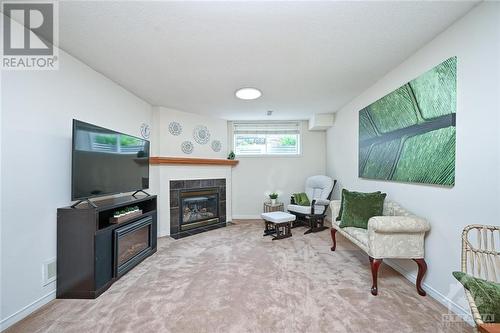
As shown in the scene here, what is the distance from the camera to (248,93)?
3146mm

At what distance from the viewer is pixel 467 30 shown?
5.20ft

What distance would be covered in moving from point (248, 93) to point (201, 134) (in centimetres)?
166

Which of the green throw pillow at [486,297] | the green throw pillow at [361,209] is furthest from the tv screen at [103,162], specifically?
the green throw pillow at [486,297]

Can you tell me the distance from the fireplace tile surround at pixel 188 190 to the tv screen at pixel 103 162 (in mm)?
1071

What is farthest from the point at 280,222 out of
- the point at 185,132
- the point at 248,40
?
the point at 248,40

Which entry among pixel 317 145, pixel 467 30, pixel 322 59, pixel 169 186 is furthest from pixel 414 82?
pixel 169 186

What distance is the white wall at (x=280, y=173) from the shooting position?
497 centimetres

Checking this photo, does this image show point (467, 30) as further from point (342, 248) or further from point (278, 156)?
point (278, 156)

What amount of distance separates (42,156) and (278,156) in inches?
157

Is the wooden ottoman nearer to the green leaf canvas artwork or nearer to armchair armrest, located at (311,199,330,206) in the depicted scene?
armchair armrest, located at (311,199,330,206)

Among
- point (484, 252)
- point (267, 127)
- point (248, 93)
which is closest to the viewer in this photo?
point (484, 252)

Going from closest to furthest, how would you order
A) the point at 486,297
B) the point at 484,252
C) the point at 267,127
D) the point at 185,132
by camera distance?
the point at 486,297 → the point at 484,252 → the point at 185,132 → the point at 267,127

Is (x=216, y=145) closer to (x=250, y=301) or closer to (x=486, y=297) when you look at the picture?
(x=250, y=301)

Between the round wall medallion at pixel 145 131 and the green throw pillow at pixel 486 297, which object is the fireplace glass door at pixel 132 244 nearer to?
the round wall medallion at pixel 145 131
